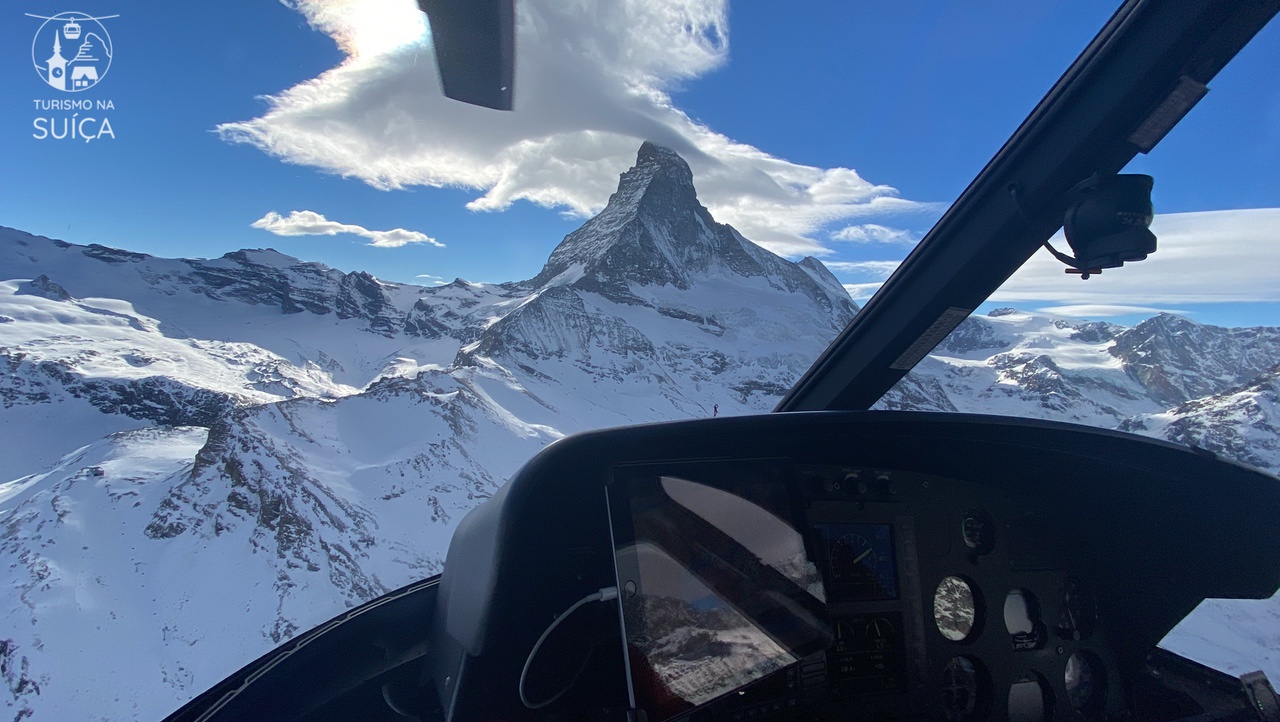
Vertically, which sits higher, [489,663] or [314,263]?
[314,263]

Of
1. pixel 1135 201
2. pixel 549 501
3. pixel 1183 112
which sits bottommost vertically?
pixel 549 501

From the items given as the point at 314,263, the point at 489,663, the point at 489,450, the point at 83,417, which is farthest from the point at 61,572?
the point at 314,263

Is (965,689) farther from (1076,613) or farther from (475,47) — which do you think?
(475,47)

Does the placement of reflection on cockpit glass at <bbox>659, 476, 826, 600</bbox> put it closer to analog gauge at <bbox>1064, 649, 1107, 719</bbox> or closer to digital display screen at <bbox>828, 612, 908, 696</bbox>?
digital display screen at <bbox>828, 612, 908, 696</bbox>

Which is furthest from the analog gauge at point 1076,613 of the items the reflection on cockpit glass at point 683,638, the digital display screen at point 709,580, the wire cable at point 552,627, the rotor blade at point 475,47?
the rotor blade at point 475,47

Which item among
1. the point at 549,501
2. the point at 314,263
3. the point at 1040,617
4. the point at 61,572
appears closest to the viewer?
the point at 549,501

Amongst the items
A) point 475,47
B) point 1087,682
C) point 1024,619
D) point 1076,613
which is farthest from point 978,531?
point 475,47

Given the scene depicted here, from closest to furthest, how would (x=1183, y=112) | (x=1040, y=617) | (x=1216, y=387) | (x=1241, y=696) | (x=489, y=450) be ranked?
1. (x=1183, y=112)
2. (x=1241, y=696)
3. (x=1040, y=617)
4. (x=1216, y=387)
5. (x=489, y=450)

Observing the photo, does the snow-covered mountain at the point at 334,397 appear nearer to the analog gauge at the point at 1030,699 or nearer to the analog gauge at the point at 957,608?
the analog gauge at the point at 1030,699

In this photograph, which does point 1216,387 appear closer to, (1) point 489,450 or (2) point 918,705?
(2) point 918,705
